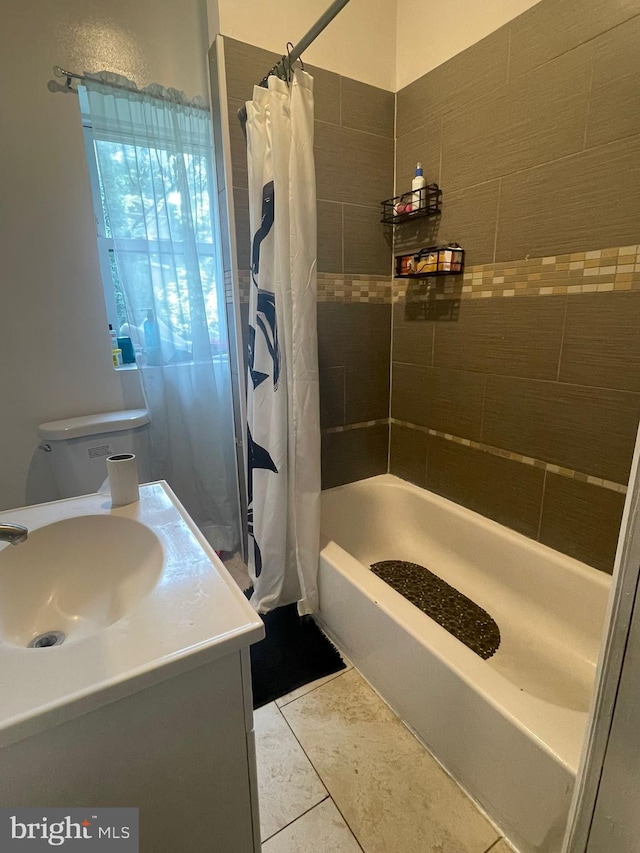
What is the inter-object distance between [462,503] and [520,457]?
0.39 metres

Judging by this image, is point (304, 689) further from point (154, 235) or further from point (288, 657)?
point (154, 235)

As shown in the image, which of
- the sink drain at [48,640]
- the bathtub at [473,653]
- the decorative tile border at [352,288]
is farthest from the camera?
the decorative tile border at [352,288]

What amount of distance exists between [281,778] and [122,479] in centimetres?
96

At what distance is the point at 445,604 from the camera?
66.7 inches

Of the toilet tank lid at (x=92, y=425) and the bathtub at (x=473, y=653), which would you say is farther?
the toilet tank lid at (x=92, y=425)

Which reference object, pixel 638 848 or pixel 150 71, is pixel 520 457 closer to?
pixel 638 848

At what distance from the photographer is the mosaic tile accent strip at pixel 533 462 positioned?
1360mm

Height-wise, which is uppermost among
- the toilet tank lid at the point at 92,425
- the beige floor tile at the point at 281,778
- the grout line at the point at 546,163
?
the grout line at the point at 546,163

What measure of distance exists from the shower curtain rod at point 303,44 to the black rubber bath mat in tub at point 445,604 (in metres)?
1.94

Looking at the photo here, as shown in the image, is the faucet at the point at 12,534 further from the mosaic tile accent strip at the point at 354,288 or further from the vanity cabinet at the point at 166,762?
the mosaic tile accent strip at the point at 354,288

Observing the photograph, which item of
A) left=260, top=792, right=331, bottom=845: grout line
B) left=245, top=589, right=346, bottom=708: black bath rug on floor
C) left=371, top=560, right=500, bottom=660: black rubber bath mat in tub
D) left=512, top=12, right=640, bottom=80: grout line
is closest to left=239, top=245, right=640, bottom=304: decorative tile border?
left=512, top=12, right=640, bottom=80: grout line

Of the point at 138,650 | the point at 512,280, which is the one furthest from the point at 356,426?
the point at 138,650

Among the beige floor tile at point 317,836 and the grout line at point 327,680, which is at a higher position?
the grout line at point 327,680

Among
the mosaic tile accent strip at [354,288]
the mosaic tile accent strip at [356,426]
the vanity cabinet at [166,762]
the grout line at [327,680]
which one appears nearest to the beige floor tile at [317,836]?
the grout line at [327,680]
